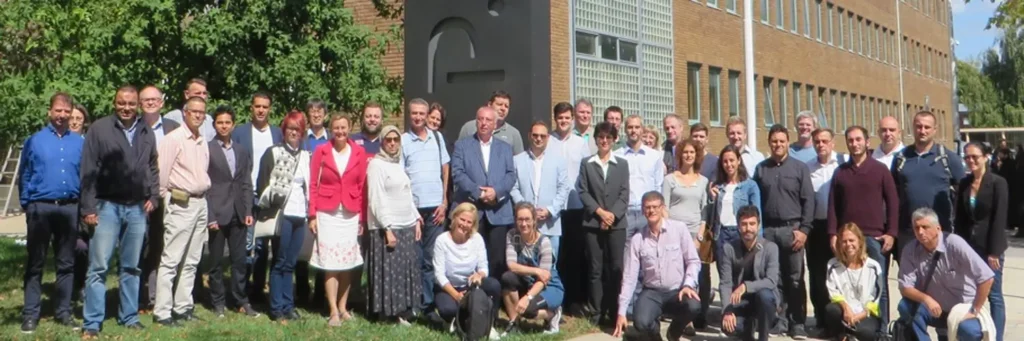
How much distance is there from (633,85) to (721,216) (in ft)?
28.0

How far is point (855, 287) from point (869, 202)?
72cm

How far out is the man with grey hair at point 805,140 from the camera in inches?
373

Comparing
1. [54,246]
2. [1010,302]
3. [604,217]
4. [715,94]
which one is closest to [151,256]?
[54,246]

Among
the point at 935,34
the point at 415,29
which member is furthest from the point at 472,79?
the point at 935,34

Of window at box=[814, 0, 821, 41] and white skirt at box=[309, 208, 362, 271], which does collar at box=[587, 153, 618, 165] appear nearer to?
white skirt at box=[309, 208, 362, 271]

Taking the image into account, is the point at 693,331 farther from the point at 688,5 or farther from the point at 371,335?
the point at 688,5

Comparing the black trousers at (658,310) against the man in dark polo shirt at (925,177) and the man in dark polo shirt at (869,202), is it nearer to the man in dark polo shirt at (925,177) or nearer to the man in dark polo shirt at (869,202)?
the man in dark polo shirt at (869,202)

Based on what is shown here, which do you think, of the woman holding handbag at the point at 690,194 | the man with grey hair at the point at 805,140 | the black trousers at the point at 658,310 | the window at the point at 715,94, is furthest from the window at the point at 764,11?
the black trousers at the point at 658,310

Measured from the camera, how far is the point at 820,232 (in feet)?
28.8

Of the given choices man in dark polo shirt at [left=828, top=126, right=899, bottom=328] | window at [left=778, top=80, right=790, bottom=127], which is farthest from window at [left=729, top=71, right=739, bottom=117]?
man in dark polo shirt at [left=828, top=126, right=899, bottom=328]

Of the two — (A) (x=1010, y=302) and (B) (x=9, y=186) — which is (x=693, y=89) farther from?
(B) (x=9, y=186)

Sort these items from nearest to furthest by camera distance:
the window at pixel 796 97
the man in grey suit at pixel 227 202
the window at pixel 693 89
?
the man in grey suit at pixel 227 202 → the window at pixel 693 89 → the window at pixel 796 97

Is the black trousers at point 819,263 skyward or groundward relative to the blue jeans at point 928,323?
skyward

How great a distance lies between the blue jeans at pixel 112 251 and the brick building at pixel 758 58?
5.60 metres
